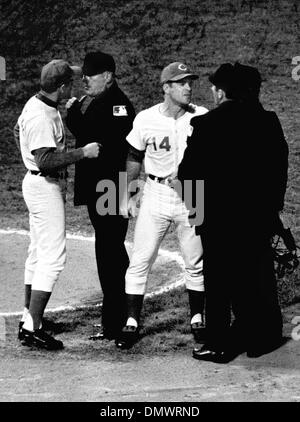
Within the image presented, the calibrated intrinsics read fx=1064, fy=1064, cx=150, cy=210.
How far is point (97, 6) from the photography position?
18.6 m

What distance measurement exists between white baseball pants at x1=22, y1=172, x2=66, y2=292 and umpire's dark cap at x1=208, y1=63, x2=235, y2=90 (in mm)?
1344

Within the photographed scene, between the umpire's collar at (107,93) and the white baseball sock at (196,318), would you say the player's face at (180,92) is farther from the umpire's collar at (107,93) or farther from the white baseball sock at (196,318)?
the white baseball sock at (196,318)

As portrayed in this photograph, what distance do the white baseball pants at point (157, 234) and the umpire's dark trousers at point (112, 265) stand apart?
0.53 feet

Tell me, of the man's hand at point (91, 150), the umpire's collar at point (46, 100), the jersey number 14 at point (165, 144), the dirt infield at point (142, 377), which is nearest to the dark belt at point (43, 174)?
the man's hand at point (91, 150)

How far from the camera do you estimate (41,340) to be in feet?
23.5

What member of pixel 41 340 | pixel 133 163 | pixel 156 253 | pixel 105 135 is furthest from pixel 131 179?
pixel 41 340

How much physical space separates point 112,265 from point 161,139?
97 cm

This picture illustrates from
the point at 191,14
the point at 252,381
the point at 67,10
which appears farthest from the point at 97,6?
the point at 252,381

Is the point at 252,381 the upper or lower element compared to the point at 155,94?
lower

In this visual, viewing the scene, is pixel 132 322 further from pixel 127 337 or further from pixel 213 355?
pixel 213 355

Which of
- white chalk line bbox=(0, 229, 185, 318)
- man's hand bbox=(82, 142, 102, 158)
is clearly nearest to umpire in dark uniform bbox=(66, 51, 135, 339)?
man's hand bbox=(82, 142, 102, 158)

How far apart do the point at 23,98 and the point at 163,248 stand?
6.13 m

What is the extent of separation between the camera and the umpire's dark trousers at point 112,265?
24.3 ft
